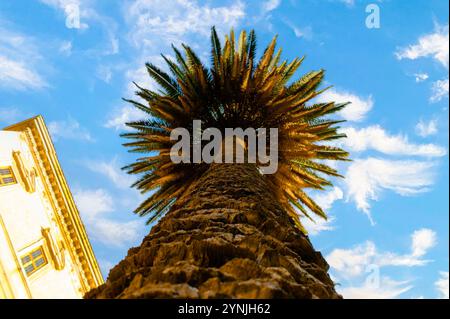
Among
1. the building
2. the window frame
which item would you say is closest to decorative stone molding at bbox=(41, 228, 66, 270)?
the building

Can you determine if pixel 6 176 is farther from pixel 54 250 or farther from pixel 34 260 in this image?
pixel 54 250

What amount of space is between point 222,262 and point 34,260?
52.3 ft

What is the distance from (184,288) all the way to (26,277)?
14.6m

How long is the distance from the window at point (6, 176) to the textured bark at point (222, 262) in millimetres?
14837

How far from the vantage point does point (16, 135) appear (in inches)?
665

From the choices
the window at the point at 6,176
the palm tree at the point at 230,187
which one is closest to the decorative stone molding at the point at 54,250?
the window at the point at 6,176

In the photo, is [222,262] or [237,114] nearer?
[222,262]

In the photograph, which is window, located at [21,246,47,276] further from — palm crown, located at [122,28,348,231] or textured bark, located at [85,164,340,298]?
textured bark, located at [85,164,340,298]

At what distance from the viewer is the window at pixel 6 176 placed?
14898 millimetres

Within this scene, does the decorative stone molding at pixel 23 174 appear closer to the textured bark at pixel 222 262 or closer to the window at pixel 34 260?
the window at pixel 34 260

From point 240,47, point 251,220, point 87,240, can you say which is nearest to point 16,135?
point 87,240

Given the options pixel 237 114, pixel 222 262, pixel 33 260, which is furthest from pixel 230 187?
pixel 33 260

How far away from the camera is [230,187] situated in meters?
4.18

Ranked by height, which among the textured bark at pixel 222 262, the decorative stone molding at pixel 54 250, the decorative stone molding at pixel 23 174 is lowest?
the decorative stone molding at pixel 54 250
